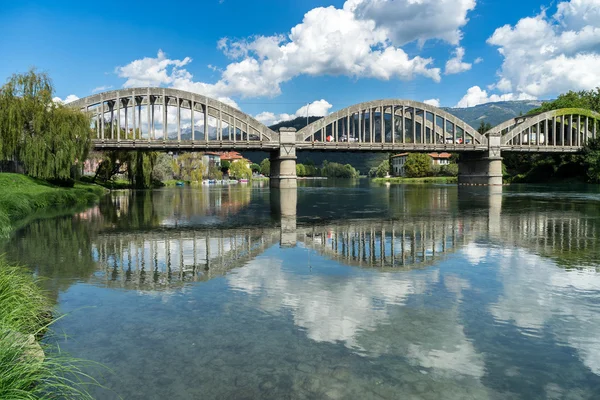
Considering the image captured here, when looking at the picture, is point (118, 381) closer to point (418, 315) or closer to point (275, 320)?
point (275, 320)

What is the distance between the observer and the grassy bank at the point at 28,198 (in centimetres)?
2984

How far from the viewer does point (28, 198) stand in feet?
118

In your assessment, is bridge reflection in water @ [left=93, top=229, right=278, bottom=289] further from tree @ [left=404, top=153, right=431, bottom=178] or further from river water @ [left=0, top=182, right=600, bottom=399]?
tree @ [left=404, top=153, right=431, bottom=178]

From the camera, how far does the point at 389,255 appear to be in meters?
16.3

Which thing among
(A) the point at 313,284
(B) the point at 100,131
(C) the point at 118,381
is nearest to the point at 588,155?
(B) the point at 100,131

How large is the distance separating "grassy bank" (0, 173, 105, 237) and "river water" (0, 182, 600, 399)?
485 inches

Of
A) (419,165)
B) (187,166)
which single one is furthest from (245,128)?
(419,165)

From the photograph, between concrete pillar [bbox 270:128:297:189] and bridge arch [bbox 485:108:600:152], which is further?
bridge arch [bbox 485:108:600:152]

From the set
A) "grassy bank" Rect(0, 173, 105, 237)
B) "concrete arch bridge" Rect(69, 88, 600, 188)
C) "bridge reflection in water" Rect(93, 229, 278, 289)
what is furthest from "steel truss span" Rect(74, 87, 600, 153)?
"bridge reflection in water" Rect(93, 229, 278, 289)

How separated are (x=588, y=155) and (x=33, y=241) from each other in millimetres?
103515

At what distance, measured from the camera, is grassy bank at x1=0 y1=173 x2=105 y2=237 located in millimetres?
29844

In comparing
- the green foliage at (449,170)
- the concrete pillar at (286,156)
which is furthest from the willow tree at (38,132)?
the green foliage at (449,170)

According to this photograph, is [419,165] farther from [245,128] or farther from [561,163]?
[245,128]

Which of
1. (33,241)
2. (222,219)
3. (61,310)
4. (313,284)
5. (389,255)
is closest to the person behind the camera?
(61,310)
